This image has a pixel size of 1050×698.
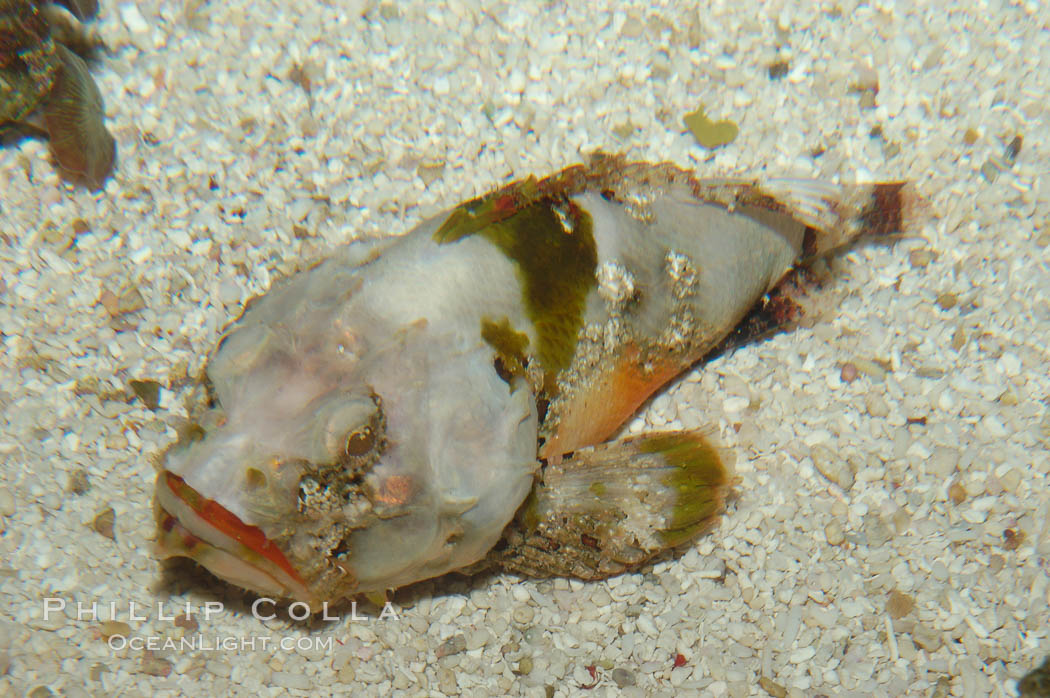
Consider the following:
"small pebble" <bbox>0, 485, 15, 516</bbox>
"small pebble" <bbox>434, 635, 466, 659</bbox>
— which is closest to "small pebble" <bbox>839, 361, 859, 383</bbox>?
"small pebble" <bbox>434, 635, 466, 659</bbox>

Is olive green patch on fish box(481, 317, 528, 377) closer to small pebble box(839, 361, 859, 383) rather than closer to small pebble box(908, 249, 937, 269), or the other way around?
small pebble box(839, 361, 859, 383)

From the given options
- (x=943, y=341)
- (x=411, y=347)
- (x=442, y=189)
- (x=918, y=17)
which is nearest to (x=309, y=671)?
(x=411, y=347)

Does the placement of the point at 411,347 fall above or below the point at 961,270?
below

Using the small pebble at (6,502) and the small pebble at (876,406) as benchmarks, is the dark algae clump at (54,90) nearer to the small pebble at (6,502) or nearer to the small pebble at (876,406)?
the small pebble at (6,502)

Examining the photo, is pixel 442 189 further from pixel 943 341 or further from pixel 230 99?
pixel 943 341

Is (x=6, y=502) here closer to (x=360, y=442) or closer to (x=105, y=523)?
(x=105, y=523)

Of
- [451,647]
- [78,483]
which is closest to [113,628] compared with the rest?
[78,483]

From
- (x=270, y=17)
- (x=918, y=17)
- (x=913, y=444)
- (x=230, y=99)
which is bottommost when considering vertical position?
(x=913, y=444)

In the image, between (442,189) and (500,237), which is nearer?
(500,237)
